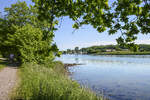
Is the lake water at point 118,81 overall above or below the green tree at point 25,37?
A: below

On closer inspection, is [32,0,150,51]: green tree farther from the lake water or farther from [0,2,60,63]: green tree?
the lake water

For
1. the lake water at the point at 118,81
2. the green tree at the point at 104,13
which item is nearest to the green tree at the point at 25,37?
the green tree at the point at 104,13

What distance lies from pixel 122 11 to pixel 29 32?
71.6 ft

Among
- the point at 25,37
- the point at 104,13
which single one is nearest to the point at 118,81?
the point at 25,37

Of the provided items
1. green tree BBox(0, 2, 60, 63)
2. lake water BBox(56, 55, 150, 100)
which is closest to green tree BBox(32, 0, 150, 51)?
green tree BBox(0, 2, 60, 63)

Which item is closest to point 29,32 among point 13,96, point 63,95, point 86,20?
point 13,96

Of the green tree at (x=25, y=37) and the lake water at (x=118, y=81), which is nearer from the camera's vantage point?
the green tree at (x=25, y=37)

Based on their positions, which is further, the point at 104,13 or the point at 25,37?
the point at 25,37

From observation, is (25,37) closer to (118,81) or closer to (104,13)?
(118,81)

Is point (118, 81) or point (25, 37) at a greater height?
point (25, 37)

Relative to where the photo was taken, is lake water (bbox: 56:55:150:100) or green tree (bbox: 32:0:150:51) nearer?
green tree (bbox: 32:0:150:51)

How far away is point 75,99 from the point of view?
20.7 ft

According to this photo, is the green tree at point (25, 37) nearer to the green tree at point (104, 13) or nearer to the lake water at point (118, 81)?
the green tree at point (104, 13)

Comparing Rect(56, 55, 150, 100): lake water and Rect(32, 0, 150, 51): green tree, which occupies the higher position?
Rect(32, 0, 150, 51): green tree
